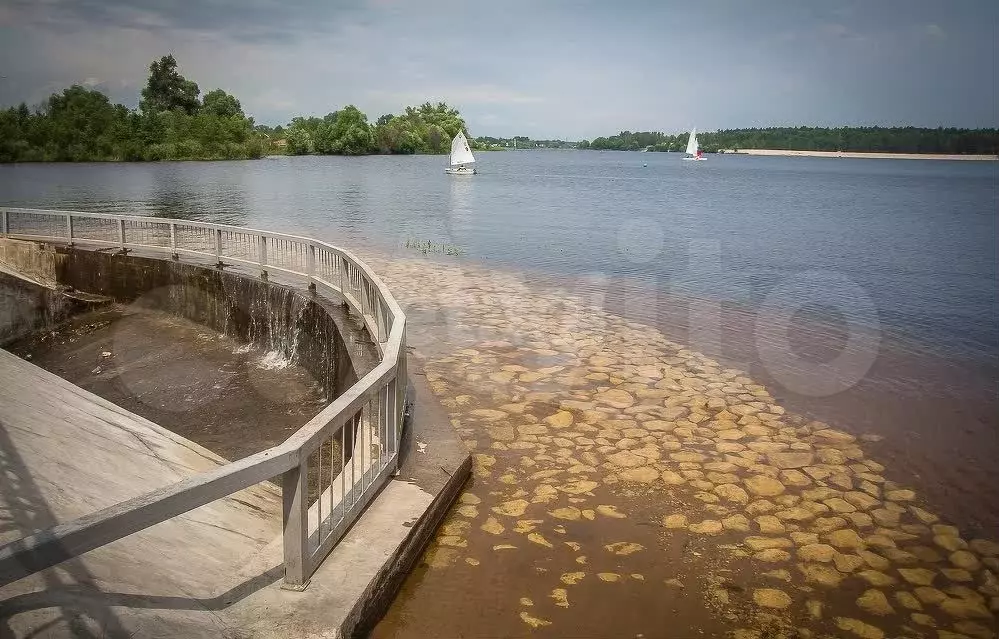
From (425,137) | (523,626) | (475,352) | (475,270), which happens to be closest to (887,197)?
(475,270)

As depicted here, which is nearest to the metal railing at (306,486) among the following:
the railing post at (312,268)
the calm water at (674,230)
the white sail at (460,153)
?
the railing post at (312,268)

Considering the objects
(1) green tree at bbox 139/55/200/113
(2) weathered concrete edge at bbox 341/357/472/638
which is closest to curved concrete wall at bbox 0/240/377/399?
(2) weathered concrete edge at bbox 341/357/472/638

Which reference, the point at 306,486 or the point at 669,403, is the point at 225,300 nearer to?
the point at 669,403

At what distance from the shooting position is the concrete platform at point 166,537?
11.9ft

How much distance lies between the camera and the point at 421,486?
5.89 m

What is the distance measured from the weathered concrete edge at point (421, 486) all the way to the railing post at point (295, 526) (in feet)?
1.30

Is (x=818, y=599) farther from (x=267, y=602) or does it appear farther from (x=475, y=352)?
(x=475, y=352)

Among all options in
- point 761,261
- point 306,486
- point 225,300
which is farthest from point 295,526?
point 761,261

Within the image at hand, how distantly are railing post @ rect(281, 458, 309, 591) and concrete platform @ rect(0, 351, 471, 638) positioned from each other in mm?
103

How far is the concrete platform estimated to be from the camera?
11.9 ft

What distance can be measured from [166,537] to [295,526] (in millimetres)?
1354

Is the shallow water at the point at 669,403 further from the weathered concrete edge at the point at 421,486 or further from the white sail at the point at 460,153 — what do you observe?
the white sail at the point at 460,153

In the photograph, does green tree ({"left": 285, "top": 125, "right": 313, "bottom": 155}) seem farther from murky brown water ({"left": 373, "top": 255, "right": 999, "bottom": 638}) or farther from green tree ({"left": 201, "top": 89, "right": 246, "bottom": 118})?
murky brown water ({"left": 373, "top": 255, "right": 999, "bottom": 638})

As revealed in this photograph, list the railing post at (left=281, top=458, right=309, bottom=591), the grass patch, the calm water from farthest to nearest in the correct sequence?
the grass patch, the calm water, the railing post at (left=281, top=458, right=309, bottom=591)
